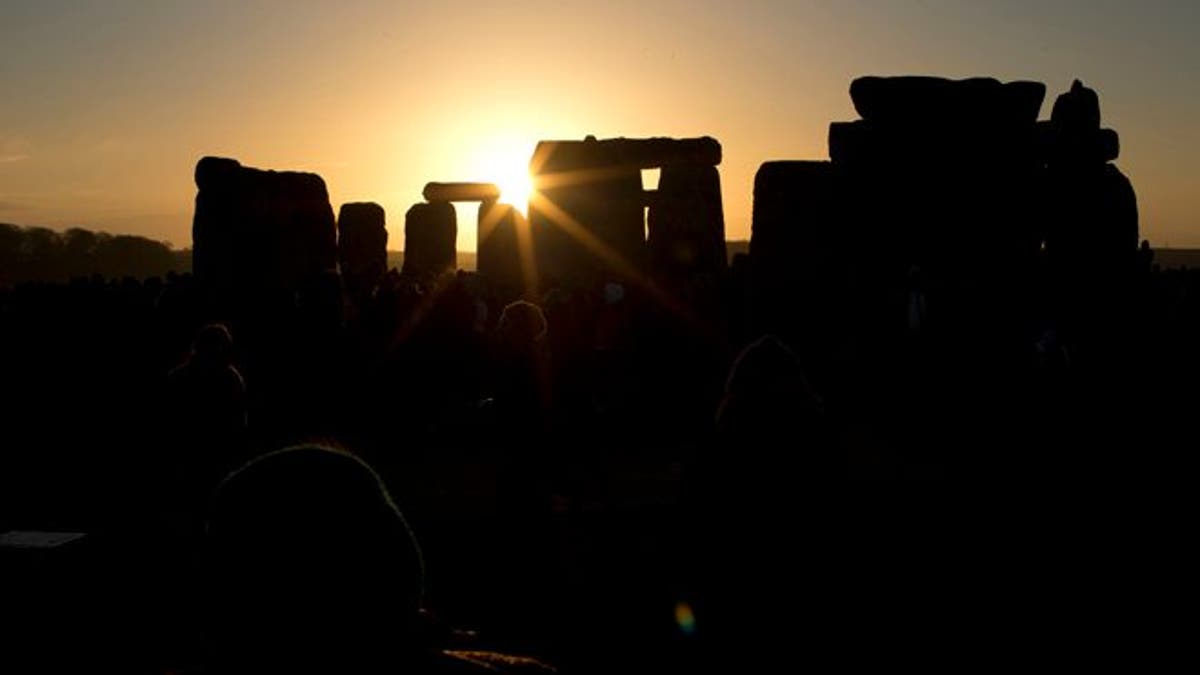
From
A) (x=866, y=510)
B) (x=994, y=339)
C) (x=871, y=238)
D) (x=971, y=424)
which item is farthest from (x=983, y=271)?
(x=866, y=510)

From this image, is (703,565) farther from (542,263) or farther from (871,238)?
(542,263)

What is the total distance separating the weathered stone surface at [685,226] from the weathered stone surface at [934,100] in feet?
15.8

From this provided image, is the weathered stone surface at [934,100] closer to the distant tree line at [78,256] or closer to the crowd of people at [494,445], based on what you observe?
the crowd of people at [494,445]

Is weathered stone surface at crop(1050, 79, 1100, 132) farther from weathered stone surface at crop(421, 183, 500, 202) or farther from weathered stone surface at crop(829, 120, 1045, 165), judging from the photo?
weathered stone surface at crop(421, 183, 500, 202)

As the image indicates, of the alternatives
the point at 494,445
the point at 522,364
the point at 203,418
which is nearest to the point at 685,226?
the point at 494,445

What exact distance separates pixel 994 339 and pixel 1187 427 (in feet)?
8.97

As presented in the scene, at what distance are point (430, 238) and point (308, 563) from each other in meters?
29.6

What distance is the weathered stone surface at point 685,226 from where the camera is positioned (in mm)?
20469

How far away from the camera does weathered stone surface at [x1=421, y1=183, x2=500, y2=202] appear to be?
29.5 meters

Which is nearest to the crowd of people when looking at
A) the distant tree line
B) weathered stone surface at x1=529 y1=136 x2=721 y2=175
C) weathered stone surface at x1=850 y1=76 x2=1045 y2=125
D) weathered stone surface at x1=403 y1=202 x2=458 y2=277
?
weathered stone surface at x1=850 y1=76 x2=1045 y2=125

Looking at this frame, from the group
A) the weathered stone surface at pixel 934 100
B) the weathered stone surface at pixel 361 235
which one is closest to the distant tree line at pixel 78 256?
the weathered stone surface at pixel 361 235

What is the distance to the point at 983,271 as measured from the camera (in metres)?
15.7

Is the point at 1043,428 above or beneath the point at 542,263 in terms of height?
beneath

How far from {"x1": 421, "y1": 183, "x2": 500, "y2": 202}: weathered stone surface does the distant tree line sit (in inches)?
2108
